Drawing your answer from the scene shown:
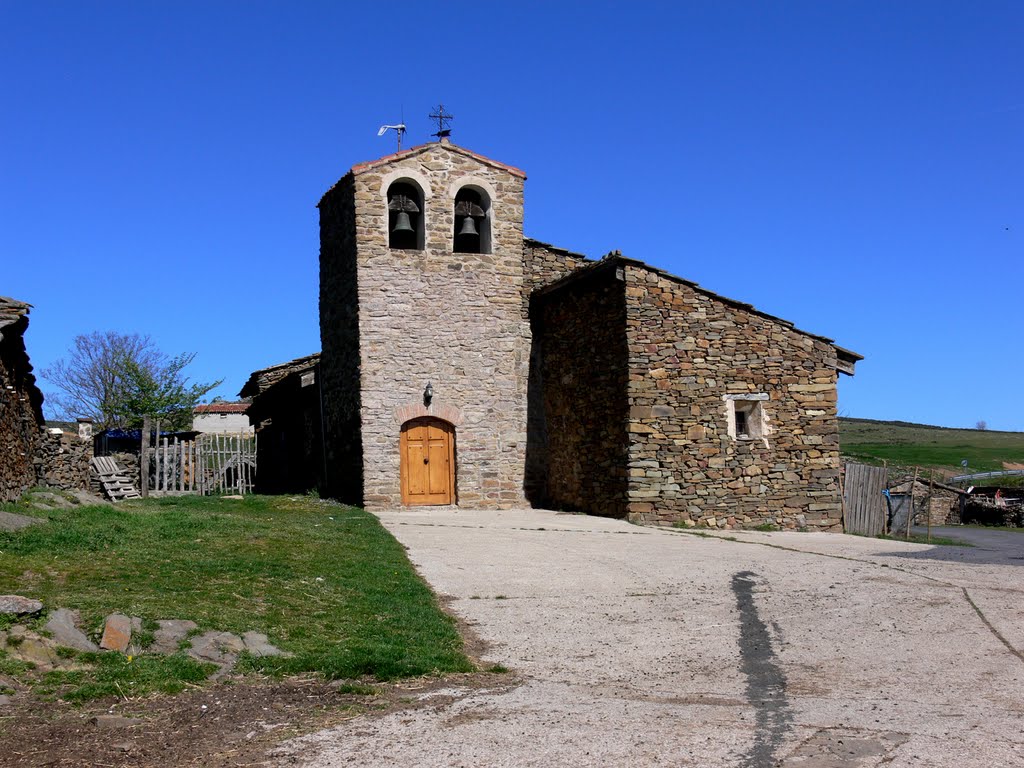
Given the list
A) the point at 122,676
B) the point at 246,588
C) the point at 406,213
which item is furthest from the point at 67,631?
the point at 406,213

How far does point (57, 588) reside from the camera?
791 cm

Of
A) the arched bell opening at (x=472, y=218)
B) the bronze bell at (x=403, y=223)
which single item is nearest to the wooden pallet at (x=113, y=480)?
the bronze bell at (x=403, y=223)

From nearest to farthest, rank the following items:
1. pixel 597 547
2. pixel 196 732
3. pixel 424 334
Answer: pixel 196 732 < pixel 597 547 < pixel 424 334

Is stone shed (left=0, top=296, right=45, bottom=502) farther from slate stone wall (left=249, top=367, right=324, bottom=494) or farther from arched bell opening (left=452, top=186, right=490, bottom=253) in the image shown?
arched bell opening (left=452, top=186, right=490, bottom=253)

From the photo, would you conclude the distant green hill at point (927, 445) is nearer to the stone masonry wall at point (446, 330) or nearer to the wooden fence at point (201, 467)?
the stone masonry wall at point (446, 330)

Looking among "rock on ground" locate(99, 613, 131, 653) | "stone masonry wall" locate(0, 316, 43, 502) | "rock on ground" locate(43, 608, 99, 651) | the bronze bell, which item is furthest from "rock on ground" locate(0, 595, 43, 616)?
the bronze bell

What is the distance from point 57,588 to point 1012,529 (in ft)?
122

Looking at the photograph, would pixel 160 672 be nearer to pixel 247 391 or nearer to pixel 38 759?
pixel 38 759

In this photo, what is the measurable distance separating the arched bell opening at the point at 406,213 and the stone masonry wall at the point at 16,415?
298 inches

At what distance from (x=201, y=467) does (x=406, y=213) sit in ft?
28.3

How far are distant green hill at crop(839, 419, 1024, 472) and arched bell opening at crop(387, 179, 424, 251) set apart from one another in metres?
31.5

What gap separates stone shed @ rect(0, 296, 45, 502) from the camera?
13.3 meters

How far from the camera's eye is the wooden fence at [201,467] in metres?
23.2

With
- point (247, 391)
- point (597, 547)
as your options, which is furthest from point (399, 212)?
point (247, 391)
